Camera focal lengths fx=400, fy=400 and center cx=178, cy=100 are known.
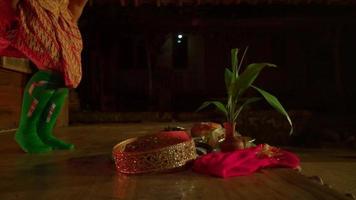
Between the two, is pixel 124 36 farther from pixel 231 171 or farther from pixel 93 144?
pixel 231 171

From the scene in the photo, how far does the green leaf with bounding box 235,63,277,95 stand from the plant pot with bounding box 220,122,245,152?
0.89ft

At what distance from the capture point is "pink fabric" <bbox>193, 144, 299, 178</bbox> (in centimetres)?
234

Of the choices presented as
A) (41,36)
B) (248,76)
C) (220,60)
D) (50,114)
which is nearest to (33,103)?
(50,114)

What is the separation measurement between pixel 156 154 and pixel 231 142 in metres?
0.67

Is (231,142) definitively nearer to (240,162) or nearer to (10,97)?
(240,162)

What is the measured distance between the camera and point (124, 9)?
11906mm

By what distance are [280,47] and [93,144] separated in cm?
1214

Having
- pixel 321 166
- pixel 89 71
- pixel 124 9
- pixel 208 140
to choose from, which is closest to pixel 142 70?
pixel 89 71

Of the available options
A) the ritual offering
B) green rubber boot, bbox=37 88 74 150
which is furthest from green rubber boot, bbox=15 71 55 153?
the ritual offering

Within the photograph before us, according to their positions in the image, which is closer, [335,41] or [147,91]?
[335,41]

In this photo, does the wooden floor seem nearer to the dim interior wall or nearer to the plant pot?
the plant pot

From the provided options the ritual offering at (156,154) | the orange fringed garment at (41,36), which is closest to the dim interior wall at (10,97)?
the orange fringed garment at (41,36)

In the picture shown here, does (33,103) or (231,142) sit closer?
(231,142)

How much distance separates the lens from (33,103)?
117 inches
